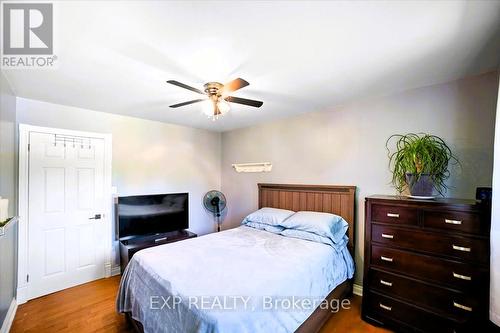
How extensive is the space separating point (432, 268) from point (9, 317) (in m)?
3.99

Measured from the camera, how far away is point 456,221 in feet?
5.83

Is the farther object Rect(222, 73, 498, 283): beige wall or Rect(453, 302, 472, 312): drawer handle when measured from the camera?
Rect(222, 73, 498, 283): beige wall

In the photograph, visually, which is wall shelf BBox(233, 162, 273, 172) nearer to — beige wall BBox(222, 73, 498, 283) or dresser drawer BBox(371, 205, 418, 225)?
beige wall BBox(222, 73, 498, 283)

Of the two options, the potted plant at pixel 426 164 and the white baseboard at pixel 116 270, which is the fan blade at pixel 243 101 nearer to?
the potted plant at pixel 426 164

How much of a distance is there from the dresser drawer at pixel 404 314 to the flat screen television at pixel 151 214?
291 cm

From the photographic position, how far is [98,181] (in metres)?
3.18

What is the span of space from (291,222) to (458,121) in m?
2.02

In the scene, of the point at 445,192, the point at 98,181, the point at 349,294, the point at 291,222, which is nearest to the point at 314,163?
the point at 291,222

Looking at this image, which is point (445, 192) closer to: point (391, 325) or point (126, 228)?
point (391, 325)

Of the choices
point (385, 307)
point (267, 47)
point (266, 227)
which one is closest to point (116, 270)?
point (266, 227)

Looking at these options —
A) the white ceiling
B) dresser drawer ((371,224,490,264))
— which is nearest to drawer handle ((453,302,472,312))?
dresser drawer ((371,224,490,264))

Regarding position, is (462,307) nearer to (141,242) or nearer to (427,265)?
(427,265)

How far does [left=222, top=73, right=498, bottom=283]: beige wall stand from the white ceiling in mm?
205

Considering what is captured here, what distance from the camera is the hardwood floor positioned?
214cm
